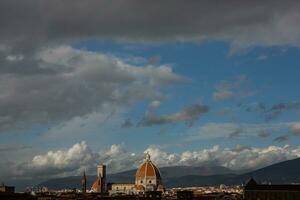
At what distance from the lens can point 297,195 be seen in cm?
14738

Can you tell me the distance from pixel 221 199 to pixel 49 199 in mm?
59223

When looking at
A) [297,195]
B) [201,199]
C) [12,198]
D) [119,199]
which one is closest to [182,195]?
[201,199]

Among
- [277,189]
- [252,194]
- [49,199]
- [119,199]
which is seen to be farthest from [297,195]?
[49,199]

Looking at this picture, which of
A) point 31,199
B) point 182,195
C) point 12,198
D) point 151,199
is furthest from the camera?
point 182,195

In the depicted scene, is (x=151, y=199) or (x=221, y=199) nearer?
(x=151, y=199)

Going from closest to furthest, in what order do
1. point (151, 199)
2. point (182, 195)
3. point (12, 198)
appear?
point (12, 198), point (151, 199), point (182, 195)

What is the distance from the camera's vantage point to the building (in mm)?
149625

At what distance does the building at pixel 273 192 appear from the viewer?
150 m

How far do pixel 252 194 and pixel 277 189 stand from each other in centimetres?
1044

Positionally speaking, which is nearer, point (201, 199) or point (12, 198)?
point (12, 198)

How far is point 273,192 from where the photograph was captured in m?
155

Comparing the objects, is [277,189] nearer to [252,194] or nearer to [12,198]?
[252,194]

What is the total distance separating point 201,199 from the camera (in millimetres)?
174875

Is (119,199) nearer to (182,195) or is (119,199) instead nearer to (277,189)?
(182,195)
